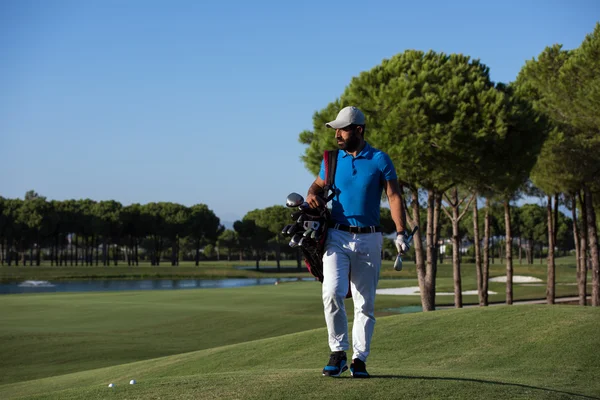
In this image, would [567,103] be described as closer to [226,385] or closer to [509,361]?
[509,361]

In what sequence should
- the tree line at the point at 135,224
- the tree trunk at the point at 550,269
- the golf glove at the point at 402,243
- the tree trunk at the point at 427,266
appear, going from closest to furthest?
the golf glove at the point at 402,243 < the tree trunk at the point at 427,266 < the tree trunk at the point at 550,269 < the tree line at the point at 135,224

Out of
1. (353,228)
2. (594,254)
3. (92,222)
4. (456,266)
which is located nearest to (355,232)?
(353,228)

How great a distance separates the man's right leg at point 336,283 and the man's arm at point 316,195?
0.32 metres

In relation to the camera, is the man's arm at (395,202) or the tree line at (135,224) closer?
the man's arm at (395,202)

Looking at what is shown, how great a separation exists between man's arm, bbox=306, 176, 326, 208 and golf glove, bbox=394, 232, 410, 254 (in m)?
0.86

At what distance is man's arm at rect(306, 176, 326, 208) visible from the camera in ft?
23.9

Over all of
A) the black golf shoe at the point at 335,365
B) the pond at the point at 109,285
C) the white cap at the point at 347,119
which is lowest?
the pond at the point at 109,285

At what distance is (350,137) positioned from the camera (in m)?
7.47

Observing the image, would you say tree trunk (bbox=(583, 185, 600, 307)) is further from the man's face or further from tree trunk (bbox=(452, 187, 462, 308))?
the man's face

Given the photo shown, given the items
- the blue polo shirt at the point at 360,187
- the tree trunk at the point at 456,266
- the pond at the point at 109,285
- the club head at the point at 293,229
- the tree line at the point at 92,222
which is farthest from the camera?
the tree line at the point at 92,222

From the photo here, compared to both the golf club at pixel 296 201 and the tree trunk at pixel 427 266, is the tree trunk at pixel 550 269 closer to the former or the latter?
the tree trunk at pixel 427 266

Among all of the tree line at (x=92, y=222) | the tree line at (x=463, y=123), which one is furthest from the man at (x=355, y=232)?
the tree line at (x=92, y=222)

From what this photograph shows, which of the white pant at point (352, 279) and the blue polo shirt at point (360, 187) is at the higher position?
the blue polo shirt at point (360, 187)

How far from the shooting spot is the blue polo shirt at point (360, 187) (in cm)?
733
